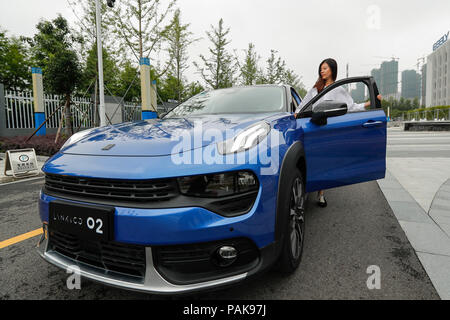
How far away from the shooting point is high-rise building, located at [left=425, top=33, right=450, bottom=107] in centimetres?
7438

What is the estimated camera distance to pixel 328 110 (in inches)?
87.3

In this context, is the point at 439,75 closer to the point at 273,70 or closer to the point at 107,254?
the point at 273,70

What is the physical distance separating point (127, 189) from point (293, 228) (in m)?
1.09

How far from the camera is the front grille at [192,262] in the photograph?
4.65 feet

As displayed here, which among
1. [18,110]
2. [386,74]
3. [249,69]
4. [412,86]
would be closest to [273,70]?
[249,69]

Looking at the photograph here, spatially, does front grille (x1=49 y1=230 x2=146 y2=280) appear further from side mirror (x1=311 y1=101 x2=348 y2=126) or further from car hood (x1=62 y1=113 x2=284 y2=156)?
side mirror (x1=311 y1=101 x2=348 y2=126)

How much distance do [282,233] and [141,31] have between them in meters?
13.9

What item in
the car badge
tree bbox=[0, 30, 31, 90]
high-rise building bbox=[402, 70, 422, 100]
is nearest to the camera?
the car badge

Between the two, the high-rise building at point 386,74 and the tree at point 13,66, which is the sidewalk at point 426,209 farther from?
the high-rise building at point 386,74

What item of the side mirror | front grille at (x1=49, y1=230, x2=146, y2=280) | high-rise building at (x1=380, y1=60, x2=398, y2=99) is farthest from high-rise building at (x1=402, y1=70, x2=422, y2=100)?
front grille at (x1=49, y1=230, x2=146, y2=280)

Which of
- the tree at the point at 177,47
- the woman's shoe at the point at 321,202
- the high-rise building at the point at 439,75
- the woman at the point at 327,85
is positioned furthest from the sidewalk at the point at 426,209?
the high-rise building at the point at 439,75

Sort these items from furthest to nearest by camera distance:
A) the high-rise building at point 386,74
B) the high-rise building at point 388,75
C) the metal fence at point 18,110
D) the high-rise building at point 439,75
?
the high-rise building at point 386,74 < the high-rise building at point 388,75 < the high-rise building at point 439,75 < the metal fence at point 18,110

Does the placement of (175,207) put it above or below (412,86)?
below

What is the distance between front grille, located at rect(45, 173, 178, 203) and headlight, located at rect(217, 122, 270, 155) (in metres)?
0.34
